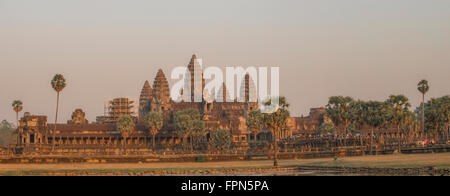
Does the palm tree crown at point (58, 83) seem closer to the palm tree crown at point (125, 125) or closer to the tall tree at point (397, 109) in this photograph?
the palm tree crown at point (125, 125)

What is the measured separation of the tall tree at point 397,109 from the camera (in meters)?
131

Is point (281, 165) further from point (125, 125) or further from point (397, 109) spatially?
point (125, 125)

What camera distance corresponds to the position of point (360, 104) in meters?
137

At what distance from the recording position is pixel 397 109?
13375 cm

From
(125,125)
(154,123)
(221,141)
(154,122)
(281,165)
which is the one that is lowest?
(281,165)

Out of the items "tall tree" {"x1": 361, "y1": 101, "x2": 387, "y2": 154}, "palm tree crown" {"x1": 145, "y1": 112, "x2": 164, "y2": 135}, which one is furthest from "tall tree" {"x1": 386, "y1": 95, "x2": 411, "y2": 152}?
"palm tree crown" {"x1": 145, "y1": 112, "x2": 164, "y2": 135}

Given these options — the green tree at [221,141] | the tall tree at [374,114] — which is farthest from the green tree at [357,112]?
the green tree at [221,141]

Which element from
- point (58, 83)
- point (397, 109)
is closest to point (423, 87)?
point (397, 109)

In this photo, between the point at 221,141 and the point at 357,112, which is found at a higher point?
the point at 357,112

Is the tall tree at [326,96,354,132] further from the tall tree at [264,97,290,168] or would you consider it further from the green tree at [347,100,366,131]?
the tall tree at [264,97,290,168]

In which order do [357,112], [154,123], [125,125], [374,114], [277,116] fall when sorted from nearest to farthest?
[277,116], [374,114], [357,112], [125,125], [154,123]

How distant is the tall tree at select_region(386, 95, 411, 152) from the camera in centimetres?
13100

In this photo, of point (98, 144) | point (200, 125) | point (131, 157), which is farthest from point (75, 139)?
point (131, 157)
